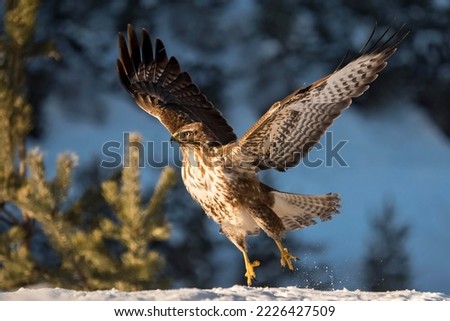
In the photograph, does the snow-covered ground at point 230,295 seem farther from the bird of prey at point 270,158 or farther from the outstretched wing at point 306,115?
the outstretched wing at point 306,115

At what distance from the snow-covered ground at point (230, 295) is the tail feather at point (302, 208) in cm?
55

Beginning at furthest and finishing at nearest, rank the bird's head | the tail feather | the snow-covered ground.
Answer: the tail feather
the bird's head
the snow-covered ground

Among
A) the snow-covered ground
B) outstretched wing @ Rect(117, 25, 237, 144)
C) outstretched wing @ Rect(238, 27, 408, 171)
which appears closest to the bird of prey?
outstretched wing @ Rect(238, 27, 408, 171)

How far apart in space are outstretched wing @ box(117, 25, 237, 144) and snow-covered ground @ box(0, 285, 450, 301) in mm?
1858

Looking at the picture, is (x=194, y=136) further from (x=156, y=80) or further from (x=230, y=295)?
(x=156, y=80)

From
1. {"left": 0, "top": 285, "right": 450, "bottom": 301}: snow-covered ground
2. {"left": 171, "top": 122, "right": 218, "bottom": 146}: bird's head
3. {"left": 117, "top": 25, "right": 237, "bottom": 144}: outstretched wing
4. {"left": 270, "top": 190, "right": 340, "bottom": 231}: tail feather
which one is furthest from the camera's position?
{"left": 117, "top": 25, "right": 237, "bottom": 144}: outstretched wing

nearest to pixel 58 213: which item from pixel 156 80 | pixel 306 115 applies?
pixel 156 80

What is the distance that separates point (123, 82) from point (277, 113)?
2228 mm

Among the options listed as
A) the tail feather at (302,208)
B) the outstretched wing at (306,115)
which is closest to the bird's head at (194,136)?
the outstretched wing at (306,115)

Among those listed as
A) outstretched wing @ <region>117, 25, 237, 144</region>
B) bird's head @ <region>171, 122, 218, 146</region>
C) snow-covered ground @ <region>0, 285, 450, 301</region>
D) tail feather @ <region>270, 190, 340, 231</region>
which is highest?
outstretched wing @ <region>117, 25, 237, 144</region>

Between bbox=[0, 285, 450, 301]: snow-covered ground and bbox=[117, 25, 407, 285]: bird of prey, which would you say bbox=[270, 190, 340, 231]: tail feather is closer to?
bbox=[117, 25, 407, 285]: bird of prey

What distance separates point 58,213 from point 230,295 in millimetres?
2757

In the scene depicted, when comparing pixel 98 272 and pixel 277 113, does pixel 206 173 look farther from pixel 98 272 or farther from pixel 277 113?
pixel 98 272

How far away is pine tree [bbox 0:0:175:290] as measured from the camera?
23.9 feet
